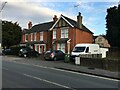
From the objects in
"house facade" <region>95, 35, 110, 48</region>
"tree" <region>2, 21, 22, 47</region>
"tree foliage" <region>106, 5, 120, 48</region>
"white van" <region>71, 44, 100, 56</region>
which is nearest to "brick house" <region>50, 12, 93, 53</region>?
"tree foliage" <region>106, 5, 120, 48</region>

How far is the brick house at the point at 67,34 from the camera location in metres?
48.6

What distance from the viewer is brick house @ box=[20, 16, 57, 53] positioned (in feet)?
182

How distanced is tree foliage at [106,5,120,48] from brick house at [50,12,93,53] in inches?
215

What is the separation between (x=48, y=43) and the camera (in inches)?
2168

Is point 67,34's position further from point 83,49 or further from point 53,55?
point 83,49

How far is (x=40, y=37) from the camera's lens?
2258 inches

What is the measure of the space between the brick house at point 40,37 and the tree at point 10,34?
797 centimetres

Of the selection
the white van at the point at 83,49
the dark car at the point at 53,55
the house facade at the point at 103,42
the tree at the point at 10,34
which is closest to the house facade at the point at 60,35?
the dark car at the point at 53,55

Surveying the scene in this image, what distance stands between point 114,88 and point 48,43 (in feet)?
139

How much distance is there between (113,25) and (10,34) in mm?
33557

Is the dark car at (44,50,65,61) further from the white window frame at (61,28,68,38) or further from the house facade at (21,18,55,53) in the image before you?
the house facade at (21,18,55,53)

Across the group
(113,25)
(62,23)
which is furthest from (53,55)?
(62,23)

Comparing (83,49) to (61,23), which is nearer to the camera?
(83,49)

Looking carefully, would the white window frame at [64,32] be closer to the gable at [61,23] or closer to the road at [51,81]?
the gable at [61,23]
